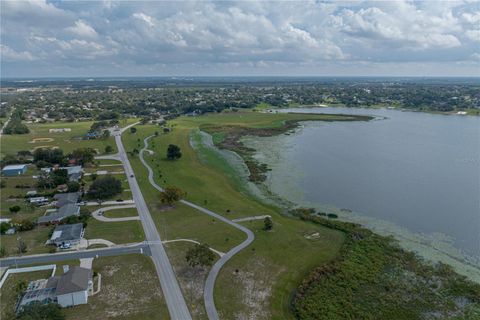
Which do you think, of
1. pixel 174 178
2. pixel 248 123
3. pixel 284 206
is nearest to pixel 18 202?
pixel 174 178

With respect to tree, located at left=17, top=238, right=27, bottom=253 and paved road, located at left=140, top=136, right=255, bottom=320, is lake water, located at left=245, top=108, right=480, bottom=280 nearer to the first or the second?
paved road, located at left=140, top=136, right=255, bottom=320

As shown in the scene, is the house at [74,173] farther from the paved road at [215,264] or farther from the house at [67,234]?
the paved road at [215,264]

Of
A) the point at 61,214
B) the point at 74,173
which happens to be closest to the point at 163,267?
the point at 61,214

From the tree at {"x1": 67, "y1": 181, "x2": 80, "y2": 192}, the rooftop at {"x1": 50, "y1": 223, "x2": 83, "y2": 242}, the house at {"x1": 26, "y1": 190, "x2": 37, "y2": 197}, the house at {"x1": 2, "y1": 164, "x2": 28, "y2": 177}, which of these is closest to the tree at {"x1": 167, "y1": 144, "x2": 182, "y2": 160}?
the tree at {"x1": 67, "y1": 181, "x2": 80, "y2": 192}

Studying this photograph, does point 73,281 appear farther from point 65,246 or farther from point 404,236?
point 404,236

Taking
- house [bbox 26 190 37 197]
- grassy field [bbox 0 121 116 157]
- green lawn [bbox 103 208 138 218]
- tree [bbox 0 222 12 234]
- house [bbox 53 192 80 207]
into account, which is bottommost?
green lawn [bbox 103 208 138 218]

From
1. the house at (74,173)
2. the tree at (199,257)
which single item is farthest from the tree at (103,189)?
the tree at (199,257)
